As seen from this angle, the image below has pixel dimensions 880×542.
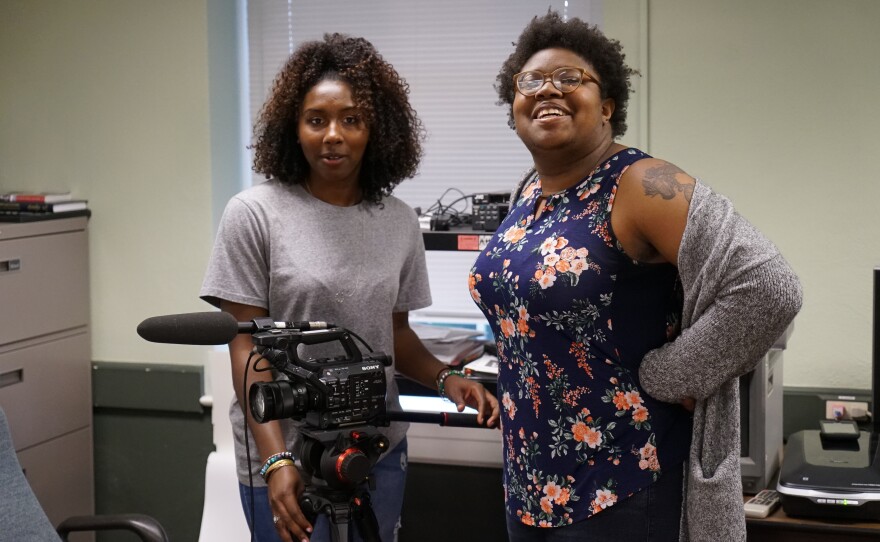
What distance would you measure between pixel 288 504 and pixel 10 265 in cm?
172

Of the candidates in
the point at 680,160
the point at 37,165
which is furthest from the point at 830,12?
the point at 37,165

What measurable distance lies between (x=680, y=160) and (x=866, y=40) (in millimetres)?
550

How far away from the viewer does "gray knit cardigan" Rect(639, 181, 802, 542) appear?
1341 millimetres

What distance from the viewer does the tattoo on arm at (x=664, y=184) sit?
138 cm

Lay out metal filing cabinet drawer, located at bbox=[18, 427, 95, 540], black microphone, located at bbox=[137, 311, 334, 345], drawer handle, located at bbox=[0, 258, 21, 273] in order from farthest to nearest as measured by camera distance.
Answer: metal filing cabinet drawer, located at bbox=[18, 427, 95, 540] < drawer handle, located at bbox=[0, 258, 21, 273] < black microphone, located at bbox=[137, 311, 334, 345]

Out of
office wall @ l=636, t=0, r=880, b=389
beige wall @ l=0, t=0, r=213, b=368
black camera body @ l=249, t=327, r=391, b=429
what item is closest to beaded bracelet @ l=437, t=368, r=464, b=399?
black camera body @ l=249, t=327, r=391, b=429

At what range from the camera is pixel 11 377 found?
9.66 ft

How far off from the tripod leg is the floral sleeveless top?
25cm

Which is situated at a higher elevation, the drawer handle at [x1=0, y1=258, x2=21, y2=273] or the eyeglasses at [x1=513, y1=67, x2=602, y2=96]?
the eyeglasses at [x1=513, y1=67, x2=602, y2=96]

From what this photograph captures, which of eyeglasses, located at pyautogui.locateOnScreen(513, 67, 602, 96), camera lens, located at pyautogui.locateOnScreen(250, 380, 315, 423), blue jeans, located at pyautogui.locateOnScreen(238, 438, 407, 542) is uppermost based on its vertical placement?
eyeglasses, located at pyautogui.locateOnScreen(513, 67, 602, 96)

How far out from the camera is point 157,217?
3.16 meters

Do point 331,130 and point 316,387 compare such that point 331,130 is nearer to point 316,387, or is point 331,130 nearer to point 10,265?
point 316,387

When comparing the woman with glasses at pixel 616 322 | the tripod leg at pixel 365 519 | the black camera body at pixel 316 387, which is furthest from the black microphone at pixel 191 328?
the woman with glasses at pixel 616 322

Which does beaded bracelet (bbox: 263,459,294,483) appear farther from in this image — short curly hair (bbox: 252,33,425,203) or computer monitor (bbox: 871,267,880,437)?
computer monitor (bbox: 871,267,880,437)
